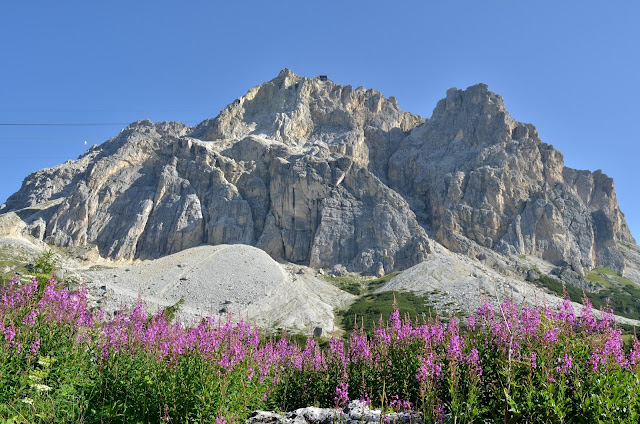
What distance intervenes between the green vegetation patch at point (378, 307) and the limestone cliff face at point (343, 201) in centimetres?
3229

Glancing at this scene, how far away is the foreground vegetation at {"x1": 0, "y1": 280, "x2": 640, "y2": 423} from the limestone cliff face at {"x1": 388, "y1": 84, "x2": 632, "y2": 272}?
439 feet

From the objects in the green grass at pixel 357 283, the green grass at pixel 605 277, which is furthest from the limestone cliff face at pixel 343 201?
the green grass at pixel 357 283

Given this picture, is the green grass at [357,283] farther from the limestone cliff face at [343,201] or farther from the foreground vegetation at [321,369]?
the foreground vegetation at [321,369]

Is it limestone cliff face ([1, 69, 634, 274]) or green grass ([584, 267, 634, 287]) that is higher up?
limestone cliff face ([1, 69, 634, 274])

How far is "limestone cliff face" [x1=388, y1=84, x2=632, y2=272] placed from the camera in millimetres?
141000

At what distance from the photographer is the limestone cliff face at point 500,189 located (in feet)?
463

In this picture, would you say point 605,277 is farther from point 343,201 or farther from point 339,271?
point 343,201

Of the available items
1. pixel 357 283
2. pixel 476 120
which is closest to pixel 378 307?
pixel 357 283

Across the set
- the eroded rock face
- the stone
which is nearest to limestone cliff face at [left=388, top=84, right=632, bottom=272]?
the eroded rock face

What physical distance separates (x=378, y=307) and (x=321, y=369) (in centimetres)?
7609

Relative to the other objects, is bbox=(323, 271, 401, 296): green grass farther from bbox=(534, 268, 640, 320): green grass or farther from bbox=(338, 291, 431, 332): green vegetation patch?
bbox=(534, 268, 640, 320): green grass

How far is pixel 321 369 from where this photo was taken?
10953mm

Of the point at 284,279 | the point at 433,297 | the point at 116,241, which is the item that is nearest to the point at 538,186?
the point at 433,297

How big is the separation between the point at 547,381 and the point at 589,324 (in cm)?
261
